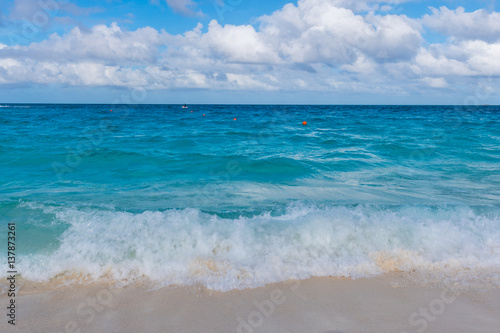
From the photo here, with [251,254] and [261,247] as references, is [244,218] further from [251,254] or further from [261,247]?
[251,254]

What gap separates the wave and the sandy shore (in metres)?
0.27

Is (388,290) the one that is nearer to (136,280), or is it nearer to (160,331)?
(160,331)

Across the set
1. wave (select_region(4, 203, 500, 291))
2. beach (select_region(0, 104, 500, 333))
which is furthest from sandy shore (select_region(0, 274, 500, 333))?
wave (select_region(4, 203, 500, 291))

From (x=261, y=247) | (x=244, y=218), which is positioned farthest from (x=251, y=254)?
(x=244, y=218)

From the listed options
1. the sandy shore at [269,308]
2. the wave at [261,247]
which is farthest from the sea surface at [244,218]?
the sandy shore at [269,308]

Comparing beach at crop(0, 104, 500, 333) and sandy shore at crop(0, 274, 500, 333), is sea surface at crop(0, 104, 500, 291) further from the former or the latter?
sandy shore at crop(0, 274, 500, 333)

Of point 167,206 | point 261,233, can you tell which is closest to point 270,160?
point 167,206

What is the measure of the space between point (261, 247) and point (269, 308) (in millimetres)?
1532

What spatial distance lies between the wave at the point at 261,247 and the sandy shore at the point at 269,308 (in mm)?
272

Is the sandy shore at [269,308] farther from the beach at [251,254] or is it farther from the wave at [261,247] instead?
the wave at [261,247]

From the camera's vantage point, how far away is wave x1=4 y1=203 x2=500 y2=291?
5.09 meters

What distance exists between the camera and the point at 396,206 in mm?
7965

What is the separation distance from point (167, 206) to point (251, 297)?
14.5 feet

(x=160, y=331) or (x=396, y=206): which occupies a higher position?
(x=396, y=206)
